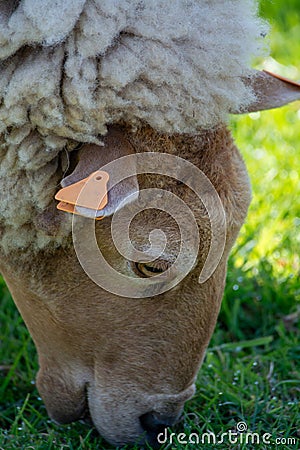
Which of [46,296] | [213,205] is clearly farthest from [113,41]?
[46,296]

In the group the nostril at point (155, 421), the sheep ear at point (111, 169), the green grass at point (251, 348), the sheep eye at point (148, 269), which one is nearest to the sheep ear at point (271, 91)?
the green grass at point (251, 348)

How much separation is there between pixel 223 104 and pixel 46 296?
0.97 metres

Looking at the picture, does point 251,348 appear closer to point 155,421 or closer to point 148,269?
point 155,421

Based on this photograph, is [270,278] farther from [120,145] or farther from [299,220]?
[120,145]

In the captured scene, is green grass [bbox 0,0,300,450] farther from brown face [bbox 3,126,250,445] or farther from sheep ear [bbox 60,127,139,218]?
sheep ear [bbox 60,127,139,218]

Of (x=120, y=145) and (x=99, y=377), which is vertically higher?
(x=120, y=145)

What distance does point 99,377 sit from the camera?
2902 millimetres

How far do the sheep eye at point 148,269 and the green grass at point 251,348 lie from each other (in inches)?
27.1

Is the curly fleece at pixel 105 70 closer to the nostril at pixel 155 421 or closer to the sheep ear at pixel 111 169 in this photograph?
the sheep ear at pixel 111 169

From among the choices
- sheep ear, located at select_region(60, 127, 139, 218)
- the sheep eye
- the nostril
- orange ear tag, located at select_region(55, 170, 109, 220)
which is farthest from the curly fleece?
the nostril

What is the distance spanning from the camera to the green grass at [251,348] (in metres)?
3.15

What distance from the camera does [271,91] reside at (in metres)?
2.79

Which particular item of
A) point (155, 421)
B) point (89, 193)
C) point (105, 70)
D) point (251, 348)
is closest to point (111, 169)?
point (89, 193)

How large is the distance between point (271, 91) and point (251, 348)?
1557 mm
